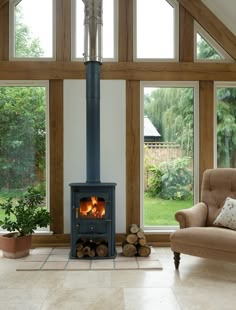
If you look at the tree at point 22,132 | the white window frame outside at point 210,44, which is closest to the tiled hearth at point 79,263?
the tree at point 22,132

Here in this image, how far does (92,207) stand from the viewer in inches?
143

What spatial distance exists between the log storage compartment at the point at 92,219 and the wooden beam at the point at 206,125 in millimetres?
1391

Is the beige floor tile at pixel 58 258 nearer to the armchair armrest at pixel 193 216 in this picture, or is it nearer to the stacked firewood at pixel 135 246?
the stacked firewood at pixel 135 246

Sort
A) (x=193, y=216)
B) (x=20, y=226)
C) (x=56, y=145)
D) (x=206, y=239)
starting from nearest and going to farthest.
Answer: (x=206, y=239) → (x=193, y=216) → (x=20, y=226) → (x=56, y=145)

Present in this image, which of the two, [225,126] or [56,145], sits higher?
[225,126]

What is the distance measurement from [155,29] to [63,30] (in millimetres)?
1233

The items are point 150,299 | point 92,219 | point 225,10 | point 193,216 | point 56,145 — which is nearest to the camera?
point 150,299

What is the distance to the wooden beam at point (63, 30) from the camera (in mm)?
4191

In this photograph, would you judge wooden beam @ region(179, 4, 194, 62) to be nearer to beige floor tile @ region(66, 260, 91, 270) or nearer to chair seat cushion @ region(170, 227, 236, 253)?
chair seat cushion @ region(170, 227, 236, 253)

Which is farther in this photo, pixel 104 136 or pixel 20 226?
pixel 104 136

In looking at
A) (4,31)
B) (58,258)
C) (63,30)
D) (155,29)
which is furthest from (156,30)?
(58,258)

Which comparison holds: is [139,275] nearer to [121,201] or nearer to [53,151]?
[121,201]

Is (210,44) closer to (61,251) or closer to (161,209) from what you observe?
(161,209)

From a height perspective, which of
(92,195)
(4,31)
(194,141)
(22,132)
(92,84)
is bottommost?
(92,195)
